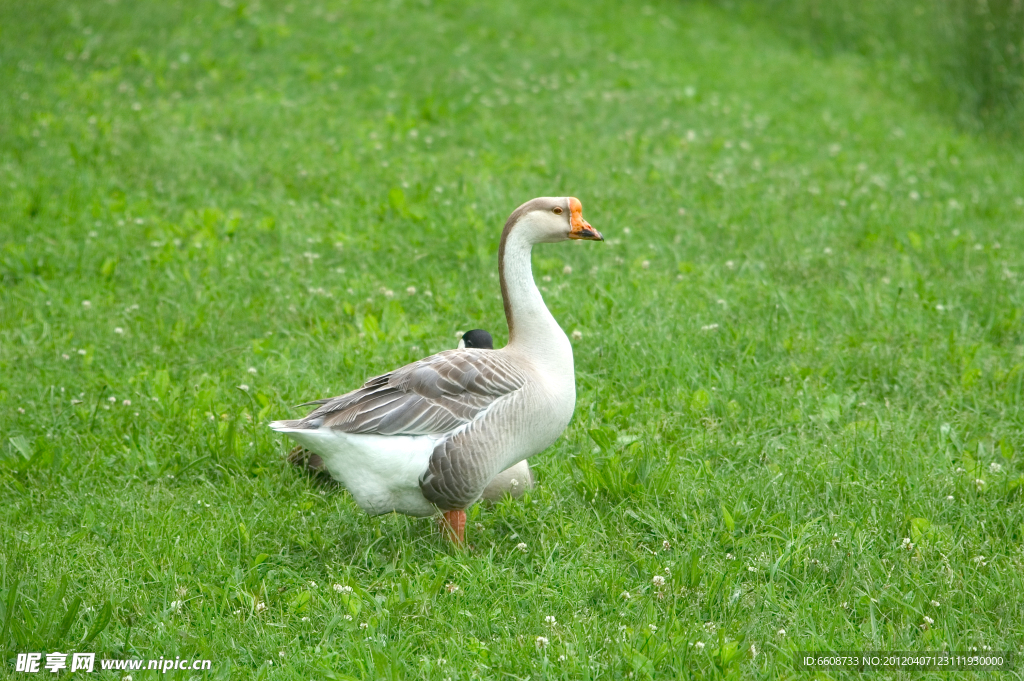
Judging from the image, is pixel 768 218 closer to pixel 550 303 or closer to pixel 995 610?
pixel 550 303

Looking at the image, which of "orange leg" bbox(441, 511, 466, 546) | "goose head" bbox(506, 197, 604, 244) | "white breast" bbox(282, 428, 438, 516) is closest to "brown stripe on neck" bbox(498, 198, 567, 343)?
"goose head" bbox(506, 197, 604, 244)

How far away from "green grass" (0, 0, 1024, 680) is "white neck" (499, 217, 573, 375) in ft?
2.13

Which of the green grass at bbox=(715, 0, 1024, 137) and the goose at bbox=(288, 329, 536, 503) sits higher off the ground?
the green grass at bbox=(715, 0, 1024, 137)

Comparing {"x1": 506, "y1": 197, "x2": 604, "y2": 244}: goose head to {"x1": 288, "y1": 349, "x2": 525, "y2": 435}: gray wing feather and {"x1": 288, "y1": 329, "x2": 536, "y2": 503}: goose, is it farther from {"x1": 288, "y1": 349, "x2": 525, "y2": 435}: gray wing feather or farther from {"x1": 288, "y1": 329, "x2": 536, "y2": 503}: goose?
{"x1": 288, "y1": 329, "x2": 536, "y2": 503}: goose

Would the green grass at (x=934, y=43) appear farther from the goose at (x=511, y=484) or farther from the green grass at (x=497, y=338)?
the goose at (x=511, y=484)

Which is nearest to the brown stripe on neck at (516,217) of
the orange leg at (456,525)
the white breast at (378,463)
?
the white breast at (378,463)

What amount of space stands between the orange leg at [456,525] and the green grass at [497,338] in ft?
0.25

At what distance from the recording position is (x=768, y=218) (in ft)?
25.8

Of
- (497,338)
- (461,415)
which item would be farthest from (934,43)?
(461,415)

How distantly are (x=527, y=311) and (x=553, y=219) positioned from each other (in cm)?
41

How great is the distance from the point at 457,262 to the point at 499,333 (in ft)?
3.54

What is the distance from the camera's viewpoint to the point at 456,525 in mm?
4141

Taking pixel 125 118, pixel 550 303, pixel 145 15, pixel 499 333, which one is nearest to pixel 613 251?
pixel 550 303

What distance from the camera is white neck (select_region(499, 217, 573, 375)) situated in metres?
4.21
